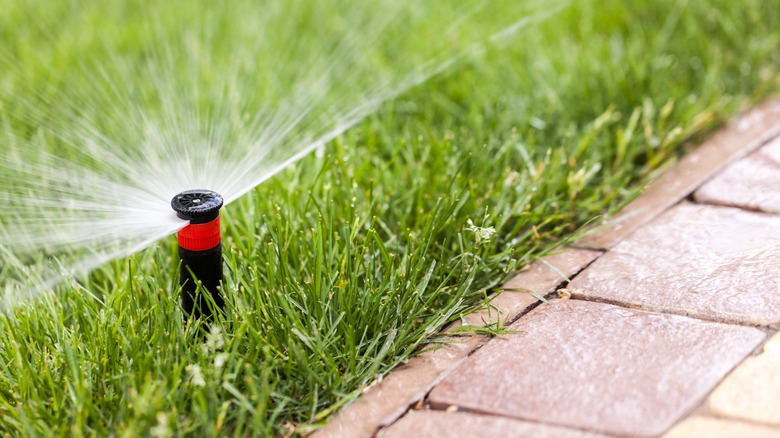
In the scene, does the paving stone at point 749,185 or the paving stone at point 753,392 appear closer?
the paving stone at point 753,392

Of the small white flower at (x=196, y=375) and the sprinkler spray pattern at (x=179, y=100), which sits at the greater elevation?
the sprinkler spray pattern at (x=179, y=100)

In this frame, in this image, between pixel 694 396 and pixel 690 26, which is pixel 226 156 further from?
pixel 690 26

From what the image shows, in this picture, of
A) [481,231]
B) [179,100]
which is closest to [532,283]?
[481,231]

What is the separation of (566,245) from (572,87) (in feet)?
2.97

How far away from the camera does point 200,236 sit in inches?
68.5

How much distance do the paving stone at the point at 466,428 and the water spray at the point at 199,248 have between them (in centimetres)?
49

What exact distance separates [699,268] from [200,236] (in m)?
1.17

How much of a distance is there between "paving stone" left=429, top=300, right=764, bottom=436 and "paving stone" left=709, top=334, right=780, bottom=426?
0.02 m

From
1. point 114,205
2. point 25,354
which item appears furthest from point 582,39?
point 25,354

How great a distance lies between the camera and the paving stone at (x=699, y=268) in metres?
1.90

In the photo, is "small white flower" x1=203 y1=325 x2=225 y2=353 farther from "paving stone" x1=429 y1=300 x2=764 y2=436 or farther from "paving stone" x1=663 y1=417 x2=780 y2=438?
"paving stone" x1=663 y1=417 x2=780 y2=438

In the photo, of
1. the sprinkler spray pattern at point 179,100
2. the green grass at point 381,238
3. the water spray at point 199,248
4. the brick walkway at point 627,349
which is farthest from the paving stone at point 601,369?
the sprinkler spray pattern at point 179,100

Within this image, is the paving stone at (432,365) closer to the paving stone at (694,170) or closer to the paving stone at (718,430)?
Answer: the paving stone at (694,170)

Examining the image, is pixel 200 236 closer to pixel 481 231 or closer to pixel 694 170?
pixel 481 231
